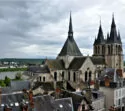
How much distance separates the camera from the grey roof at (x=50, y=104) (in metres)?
22.9

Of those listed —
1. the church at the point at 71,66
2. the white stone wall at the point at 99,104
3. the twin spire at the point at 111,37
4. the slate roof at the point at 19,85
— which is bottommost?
the white stone wall at the point at 99,104

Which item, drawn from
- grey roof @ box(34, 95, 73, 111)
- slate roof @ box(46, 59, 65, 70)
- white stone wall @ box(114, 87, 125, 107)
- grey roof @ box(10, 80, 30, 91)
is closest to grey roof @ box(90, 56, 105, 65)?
slate roof @ box(46, 59, 65, 70)

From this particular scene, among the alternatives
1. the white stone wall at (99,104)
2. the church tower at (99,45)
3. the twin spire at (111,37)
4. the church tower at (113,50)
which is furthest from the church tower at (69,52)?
the white stone wall at (99,104)

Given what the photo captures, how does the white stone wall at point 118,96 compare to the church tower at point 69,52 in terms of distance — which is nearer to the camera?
the white stone wall at point 118,96

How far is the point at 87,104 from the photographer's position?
27672mm

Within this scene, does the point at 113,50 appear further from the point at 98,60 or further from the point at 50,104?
the point at 50,104

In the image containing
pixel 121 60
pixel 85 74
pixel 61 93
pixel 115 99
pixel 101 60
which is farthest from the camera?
pixel 121 60

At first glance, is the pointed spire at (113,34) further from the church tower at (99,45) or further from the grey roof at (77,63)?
the grey roof at (77,63)

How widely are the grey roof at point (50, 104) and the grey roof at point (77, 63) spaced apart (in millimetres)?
27380

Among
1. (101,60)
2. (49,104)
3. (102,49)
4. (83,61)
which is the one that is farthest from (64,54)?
(49,104)

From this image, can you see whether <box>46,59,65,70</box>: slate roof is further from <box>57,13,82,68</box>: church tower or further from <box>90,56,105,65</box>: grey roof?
<box>90,56,105,65</box>: grey roof

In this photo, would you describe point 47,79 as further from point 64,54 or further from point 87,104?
point 87,104

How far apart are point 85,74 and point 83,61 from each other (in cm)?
365

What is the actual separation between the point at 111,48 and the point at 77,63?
1890 centimetres
